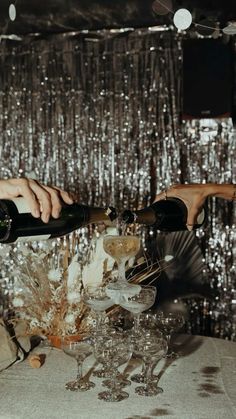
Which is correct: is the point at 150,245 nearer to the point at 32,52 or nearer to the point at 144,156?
the point at 144,156

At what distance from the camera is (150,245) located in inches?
116

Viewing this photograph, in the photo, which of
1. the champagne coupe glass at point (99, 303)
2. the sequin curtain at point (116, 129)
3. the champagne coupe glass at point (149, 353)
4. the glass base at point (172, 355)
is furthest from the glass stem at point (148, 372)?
the sequin curtain at point (116, 129)

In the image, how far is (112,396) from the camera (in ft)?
4.18

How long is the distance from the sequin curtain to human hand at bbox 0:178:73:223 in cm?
177

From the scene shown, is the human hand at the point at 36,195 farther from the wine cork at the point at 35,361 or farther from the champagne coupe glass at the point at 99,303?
the wine cork at the point at 35,361

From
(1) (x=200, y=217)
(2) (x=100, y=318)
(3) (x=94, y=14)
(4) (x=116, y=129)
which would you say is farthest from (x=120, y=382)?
(3) (x=94, y=14)

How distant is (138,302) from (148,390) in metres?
0.21

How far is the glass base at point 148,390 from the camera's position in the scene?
1.30m

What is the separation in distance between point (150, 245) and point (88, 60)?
1.04m

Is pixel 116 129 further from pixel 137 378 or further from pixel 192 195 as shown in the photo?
pixel 137 378

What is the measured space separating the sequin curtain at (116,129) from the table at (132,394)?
1.38 metres

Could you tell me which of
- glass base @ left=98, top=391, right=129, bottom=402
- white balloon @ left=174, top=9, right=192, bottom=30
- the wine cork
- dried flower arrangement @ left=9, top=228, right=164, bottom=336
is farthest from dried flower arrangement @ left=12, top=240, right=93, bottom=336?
white balloon @ left=174, top=9, right=192, bottom=30

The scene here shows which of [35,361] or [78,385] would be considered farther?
[35,361]

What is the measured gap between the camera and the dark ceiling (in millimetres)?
2588
